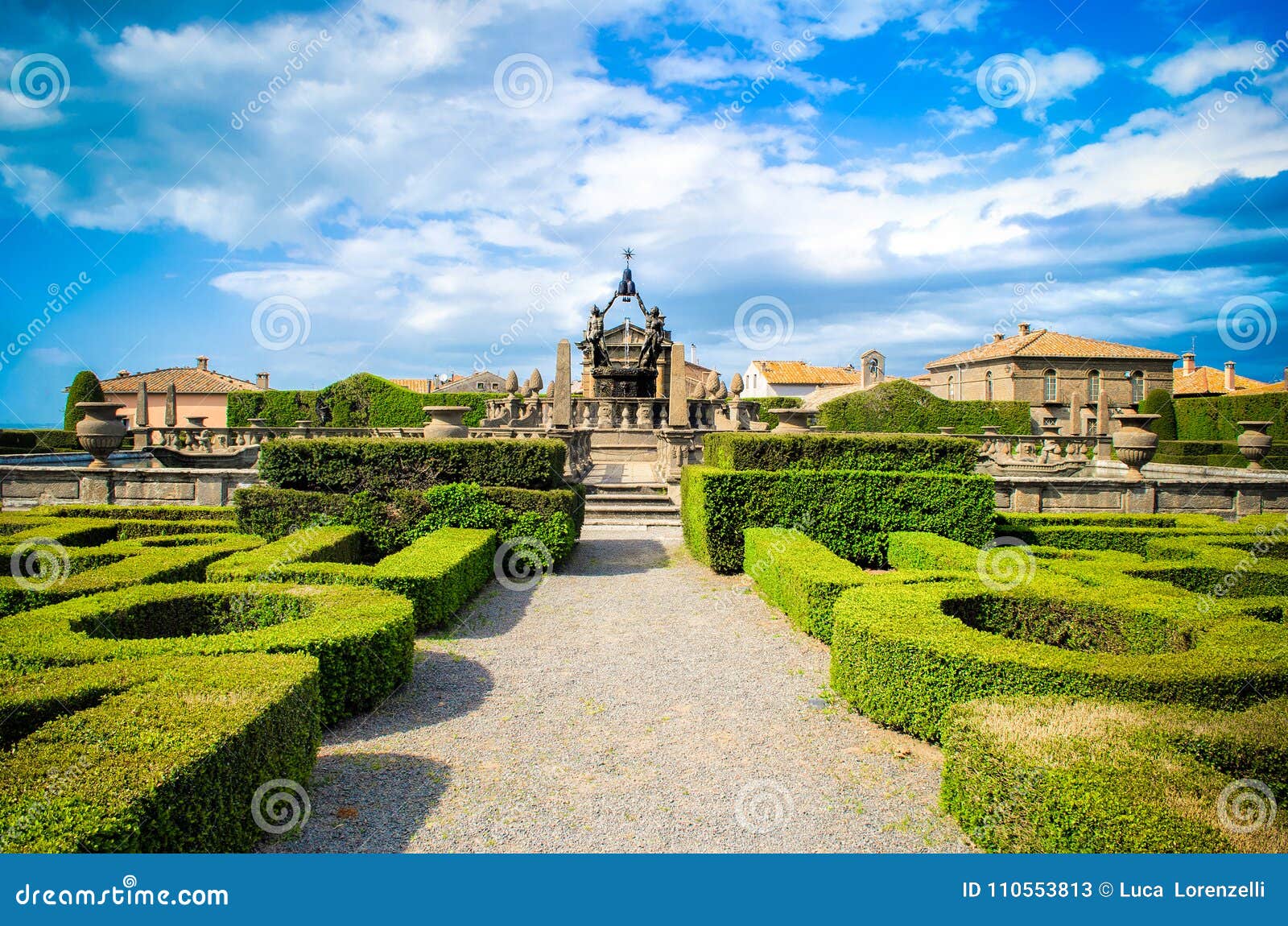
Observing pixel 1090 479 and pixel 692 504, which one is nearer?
pixel 692 504

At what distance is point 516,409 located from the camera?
2680 centimetres

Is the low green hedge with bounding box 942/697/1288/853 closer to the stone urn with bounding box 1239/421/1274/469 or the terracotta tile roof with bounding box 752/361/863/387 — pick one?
the stone urn with bounding box 1239/421/1274/469

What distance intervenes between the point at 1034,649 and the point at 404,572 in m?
5.80

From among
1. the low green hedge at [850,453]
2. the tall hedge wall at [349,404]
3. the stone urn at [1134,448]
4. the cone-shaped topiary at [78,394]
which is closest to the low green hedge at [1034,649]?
the low green hedge at [850,453]

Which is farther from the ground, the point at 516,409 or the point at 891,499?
the point at 516,409

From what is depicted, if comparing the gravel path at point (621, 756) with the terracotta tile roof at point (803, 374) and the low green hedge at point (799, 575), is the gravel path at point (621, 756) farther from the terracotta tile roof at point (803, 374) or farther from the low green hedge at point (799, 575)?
the terracotta tile roof at point (803, 374)

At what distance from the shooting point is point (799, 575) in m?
7.59

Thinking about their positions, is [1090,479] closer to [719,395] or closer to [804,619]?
[804,619]

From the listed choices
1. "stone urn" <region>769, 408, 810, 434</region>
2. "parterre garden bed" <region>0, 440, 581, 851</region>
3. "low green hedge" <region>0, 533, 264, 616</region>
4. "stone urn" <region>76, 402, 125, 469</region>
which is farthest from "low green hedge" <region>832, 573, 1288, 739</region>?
"stone urn" <region>76, 402, 125, 469</region>

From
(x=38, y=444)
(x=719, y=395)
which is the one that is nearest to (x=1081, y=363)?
(x=719, y=395)

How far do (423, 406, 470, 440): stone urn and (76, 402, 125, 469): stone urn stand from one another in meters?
6.92

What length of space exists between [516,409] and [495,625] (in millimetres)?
19777

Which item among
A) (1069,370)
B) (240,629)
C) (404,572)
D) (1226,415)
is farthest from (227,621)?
(1069,370)

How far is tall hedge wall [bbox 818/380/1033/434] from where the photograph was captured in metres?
33.2
